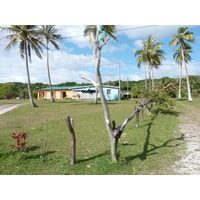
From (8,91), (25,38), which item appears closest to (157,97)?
(25,38)

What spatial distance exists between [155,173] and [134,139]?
2.13 m

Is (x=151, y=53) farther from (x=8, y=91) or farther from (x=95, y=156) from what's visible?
(x=8, y=91)

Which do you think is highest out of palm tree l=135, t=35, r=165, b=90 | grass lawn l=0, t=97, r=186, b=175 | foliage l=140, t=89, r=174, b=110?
palm tree l=135, t=35, r=165, b=90

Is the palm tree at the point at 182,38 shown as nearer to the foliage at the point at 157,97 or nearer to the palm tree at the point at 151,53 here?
the palm tree at the point at 151,53

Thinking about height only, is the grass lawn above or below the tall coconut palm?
below

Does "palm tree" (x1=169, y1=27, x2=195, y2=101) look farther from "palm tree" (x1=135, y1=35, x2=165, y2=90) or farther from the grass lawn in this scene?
the grass lawn

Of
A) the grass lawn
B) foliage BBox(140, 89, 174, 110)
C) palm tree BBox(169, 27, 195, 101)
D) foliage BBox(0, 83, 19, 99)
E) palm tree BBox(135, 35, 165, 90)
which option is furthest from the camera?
foliage BBox(0, 83, 19, 99)

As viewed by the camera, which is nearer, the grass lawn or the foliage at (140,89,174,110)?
the grass lawn

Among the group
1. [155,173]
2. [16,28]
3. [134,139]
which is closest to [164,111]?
[134,139]

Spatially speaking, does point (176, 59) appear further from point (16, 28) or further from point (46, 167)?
point (46, 167)

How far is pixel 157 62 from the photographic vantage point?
68.4ft

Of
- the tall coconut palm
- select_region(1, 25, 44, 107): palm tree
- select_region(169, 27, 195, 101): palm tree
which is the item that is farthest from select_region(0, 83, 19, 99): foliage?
select_region(169, 27, 195, 101): palm tree

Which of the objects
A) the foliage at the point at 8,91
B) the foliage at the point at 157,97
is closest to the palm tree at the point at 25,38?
the foliage at the point at 157,97

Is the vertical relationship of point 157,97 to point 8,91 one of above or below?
below
